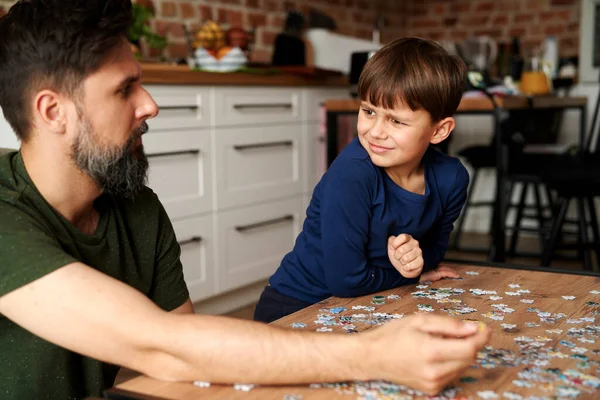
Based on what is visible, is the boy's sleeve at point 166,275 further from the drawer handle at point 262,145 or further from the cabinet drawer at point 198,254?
the drawer handle at point 262,145

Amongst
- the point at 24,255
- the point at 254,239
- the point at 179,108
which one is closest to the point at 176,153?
the point at 179,108

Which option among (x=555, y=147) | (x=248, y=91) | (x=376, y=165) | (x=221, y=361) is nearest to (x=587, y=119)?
(x=555, y=147)

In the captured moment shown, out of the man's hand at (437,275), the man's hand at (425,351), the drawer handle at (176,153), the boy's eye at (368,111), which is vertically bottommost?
the drawer handle at (176,153)

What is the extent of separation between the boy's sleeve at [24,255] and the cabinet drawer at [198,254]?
2320mm

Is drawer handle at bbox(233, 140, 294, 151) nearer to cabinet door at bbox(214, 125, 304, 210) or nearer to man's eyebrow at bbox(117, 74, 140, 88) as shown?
cabinet door at bbox(214, 125, 304, 210)

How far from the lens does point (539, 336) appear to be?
102cm

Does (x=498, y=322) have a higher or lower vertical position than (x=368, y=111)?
lower

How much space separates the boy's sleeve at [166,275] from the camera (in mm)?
1398

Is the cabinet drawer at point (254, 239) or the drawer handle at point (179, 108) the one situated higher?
the drawer handle at point (179, 108)

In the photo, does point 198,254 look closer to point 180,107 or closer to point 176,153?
point 176,153

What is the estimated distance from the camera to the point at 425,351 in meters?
0.84

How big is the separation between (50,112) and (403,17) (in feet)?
18.2

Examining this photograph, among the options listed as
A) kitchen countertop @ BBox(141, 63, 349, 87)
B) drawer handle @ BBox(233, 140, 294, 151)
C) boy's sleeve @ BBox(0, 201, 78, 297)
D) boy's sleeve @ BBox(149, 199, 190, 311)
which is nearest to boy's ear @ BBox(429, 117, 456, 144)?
boy's sleeve @ BBox(149, 199, 190, 311)

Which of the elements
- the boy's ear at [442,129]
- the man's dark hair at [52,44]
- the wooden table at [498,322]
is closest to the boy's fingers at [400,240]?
the wooden table at [498,322]
